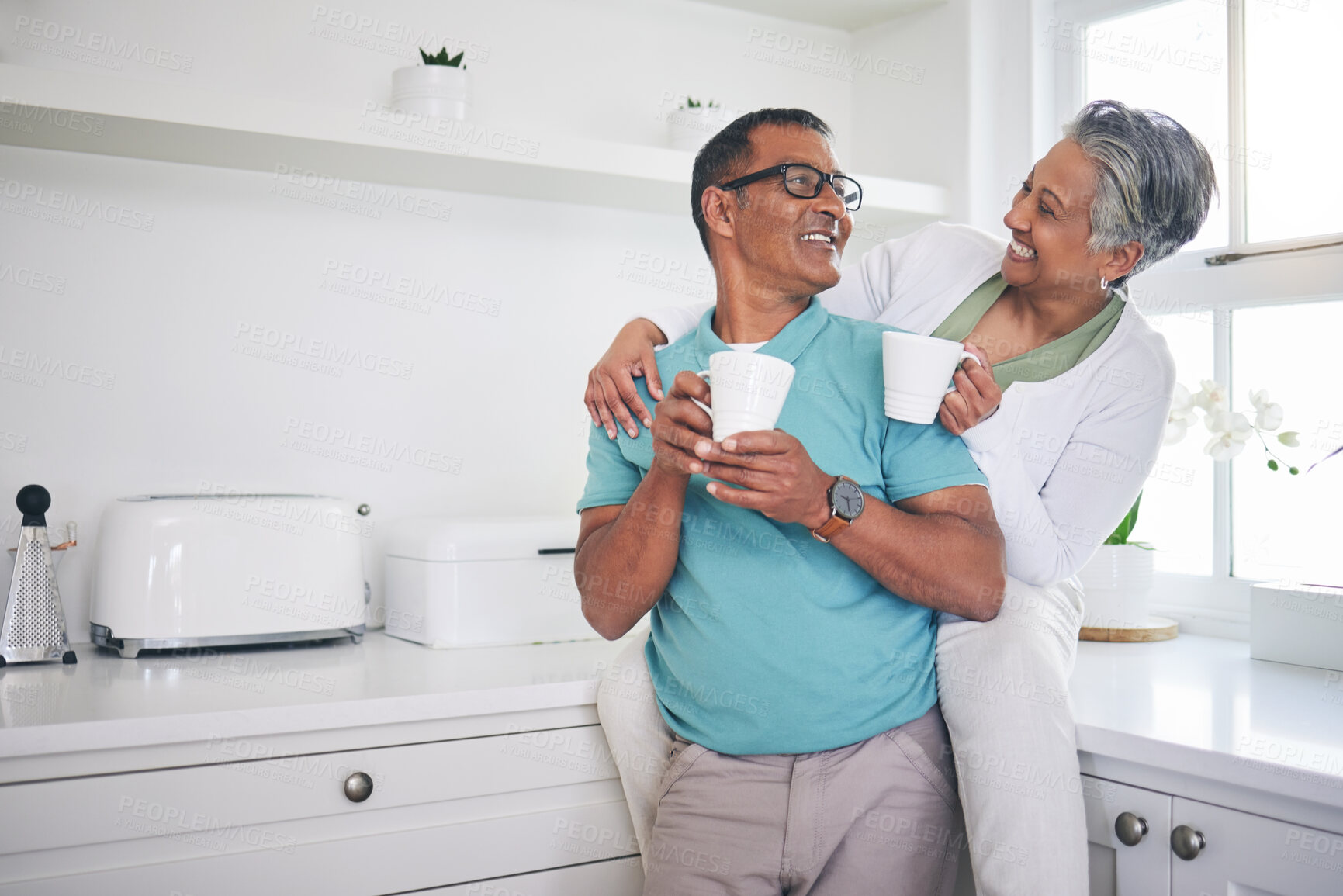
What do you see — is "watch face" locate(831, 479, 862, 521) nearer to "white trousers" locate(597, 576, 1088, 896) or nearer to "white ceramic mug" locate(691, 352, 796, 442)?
"white ceramic mug" locate(691, 352, 796, 442)

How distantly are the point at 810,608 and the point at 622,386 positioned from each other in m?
0.37

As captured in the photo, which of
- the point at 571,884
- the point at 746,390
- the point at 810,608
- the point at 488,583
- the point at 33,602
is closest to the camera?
the point at 746,390

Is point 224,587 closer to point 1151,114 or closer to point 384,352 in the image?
point 384,352

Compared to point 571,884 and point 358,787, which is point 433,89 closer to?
point 358,787

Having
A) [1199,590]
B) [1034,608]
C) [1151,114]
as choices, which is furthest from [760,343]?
[1199,590]

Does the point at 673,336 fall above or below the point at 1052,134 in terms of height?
below

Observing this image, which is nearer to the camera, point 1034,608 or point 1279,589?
point 1034,608

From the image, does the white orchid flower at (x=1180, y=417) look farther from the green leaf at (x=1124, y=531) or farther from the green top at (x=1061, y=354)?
the green top at (x=1061, y=354)

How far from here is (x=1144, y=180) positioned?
4.24 feet

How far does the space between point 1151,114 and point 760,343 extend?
22.8 inches

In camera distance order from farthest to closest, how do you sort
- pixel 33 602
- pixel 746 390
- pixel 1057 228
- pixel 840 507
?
pixel 33 602
pixel 1057 228
pixel 840 507
pixel 746 390

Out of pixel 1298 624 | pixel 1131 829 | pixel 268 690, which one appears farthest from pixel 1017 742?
pixel 268 690

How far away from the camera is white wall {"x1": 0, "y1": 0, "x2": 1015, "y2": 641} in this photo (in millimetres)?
1760

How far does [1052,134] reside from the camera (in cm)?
216
